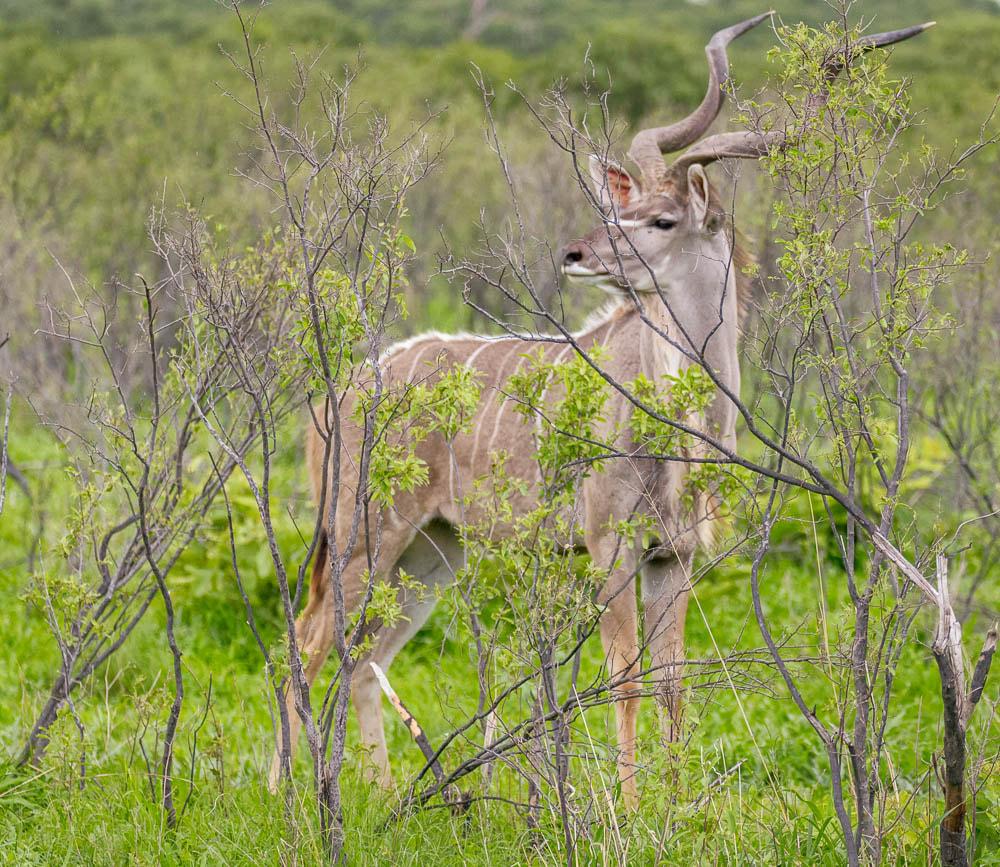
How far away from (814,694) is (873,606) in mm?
2311

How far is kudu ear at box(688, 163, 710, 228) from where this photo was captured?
3.75 meters

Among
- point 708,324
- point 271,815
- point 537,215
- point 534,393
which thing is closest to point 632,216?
point 708,324

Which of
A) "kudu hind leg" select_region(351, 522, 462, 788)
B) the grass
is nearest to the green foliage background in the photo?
the grass

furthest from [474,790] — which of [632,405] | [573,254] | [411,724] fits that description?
[573,254]

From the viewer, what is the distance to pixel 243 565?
5992 mm

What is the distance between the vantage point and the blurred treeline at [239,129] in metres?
8.39

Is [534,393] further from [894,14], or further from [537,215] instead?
[894,14]

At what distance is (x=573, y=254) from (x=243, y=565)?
111 inches

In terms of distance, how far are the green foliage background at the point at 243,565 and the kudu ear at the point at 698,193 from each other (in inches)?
24.0

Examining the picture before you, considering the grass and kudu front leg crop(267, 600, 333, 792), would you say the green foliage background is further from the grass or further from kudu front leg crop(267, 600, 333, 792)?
kudu front leg crop(267, 600, 333, 792)

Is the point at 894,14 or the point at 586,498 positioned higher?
the point at 894,14

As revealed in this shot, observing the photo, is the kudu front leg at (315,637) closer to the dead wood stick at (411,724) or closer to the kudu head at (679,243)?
the dead wood stick at (411,724)

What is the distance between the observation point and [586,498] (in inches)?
161

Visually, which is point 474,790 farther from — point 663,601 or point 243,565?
point 243,565
